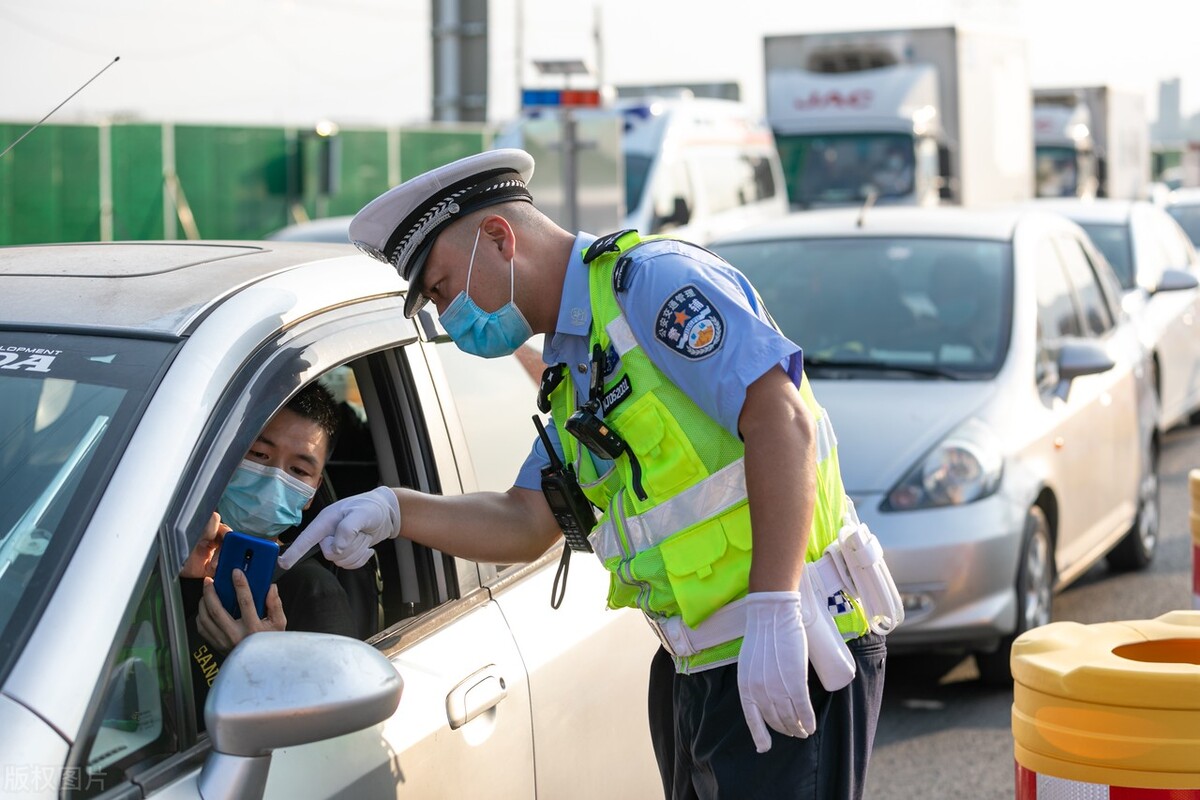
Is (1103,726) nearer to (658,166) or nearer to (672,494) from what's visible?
(672,494)

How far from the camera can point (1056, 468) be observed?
5.99 m

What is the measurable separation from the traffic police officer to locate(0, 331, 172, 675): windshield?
1.64ft

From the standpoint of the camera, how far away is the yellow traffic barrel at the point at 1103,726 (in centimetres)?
251


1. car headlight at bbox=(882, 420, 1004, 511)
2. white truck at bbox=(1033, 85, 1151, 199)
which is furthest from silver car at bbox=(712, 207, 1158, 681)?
white truck at bbox=(1033, 85, 1151, 199)


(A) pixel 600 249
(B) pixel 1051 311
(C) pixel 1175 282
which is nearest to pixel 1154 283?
(C) pixel 1175 282

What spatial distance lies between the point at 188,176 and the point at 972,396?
1704 centimetres

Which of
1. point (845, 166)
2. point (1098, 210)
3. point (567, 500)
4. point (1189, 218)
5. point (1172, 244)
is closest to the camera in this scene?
point (567, 500)

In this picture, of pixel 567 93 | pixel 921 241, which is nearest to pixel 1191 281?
pixel 921 241

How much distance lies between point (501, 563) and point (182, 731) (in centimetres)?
86

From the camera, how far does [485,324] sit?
2627mm

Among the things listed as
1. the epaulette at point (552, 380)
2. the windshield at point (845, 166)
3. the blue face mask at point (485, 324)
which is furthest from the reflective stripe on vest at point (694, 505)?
the windshield at point (845, 166)

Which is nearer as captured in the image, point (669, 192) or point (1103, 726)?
point (1103, 726)

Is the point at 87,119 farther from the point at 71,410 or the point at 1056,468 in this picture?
the point at 71,410

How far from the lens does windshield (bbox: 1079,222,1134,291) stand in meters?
10.3
